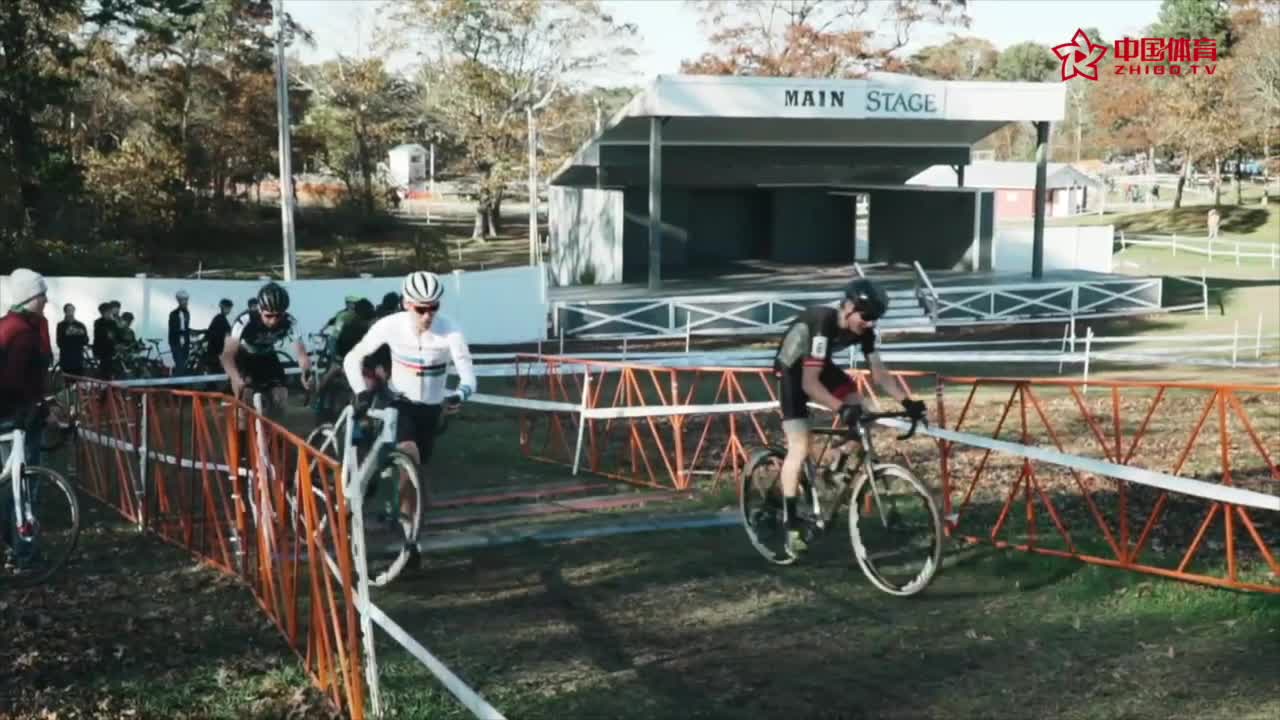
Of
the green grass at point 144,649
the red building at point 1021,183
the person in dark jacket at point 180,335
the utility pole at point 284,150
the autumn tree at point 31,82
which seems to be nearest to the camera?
the green grass at point 144,649

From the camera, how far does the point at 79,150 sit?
53344mm

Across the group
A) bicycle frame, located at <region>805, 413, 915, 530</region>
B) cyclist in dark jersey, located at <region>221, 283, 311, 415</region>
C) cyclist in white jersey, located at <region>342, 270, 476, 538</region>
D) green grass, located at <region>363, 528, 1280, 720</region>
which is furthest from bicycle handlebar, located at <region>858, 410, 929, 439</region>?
cyclist in dark jersey, located at <region>221, 283, 311, 415</region>

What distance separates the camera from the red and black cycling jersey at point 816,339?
7.77m

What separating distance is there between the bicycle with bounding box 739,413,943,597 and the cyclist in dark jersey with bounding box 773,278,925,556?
0.12 m

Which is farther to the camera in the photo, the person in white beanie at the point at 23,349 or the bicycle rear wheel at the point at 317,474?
the person in white beanie at the point at 23,349

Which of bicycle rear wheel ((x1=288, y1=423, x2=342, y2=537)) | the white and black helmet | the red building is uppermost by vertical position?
the red building

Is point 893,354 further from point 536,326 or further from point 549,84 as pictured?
point 549,84

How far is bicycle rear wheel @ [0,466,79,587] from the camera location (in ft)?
27.5

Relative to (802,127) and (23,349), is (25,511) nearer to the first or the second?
(23,349)

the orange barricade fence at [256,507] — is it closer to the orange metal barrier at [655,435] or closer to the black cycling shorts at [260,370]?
the black cycling shorts at [260,370]

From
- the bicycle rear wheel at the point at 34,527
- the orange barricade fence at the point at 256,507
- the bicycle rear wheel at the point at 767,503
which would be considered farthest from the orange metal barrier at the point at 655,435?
the bicycle rear wheel at the point at 34,527

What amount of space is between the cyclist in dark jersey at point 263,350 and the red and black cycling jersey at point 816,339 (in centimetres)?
352

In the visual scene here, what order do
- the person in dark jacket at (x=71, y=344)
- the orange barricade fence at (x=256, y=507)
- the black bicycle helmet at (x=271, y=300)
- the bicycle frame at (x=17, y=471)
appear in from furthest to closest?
the person in dark jacket at (x=71, y=344) < the black bicycle helmet at (x=271, y=300) < the bicycle frame at (x=17, y=471) < the orange barricade fence at (x=256, y=507)

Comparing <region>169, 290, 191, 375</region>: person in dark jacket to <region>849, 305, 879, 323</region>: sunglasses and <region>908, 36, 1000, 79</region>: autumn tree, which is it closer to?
<region>849, 305, 879, 323</region>: sunglasses
